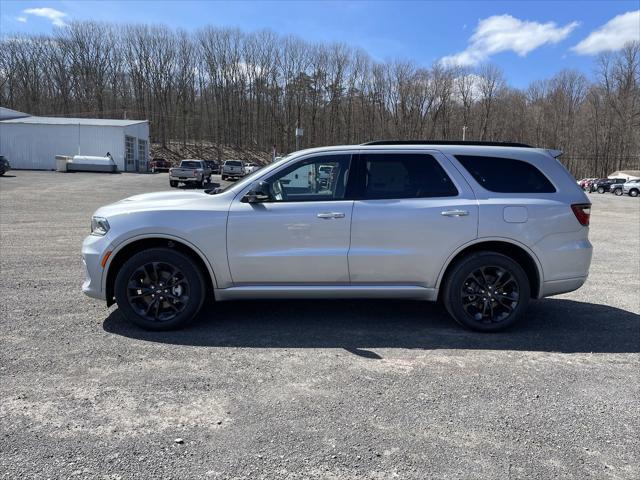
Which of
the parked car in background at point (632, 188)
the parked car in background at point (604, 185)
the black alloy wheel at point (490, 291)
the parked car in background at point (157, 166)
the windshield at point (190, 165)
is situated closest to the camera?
the black alloy wheel at point (490, 291)

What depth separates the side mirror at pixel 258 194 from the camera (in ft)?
14.7

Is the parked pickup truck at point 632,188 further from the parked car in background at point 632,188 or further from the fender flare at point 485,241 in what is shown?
the fender flare at point 485,241

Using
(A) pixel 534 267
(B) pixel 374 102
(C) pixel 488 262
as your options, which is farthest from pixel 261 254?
(B) pixel 374 102

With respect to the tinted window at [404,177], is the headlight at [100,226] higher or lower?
lower

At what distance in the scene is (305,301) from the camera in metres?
5.69

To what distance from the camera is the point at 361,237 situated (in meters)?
4.51

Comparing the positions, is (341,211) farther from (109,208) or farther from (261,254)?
(109,208)

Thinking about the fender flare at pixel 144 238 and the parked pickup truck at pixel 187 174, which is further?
the parked pickup truck at pixel 187 174

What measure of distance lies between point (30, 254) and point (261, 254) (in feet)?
18.5

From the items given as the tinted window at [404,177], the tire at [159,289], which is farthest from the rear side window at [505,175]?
the tire at [159,289]

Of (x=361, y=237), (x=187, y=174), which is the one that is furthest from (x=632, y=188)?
(x=361, y=237)

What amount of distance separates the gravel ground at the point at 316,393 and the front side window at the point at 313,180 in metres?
1.36

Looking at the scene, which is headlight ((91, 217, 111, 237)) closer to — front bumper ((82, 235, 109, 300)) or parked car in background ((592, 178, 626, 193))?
front bumper ((82, 235, 109, 300))

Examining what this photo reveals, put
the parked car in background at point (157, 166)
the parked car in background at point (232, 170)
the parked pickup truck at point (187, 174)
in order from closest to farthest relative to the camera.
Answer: the parked pickup truck at point (187, 174) → the parked car in background at point (232, 170) → the parked car in background at point (157, 166)
